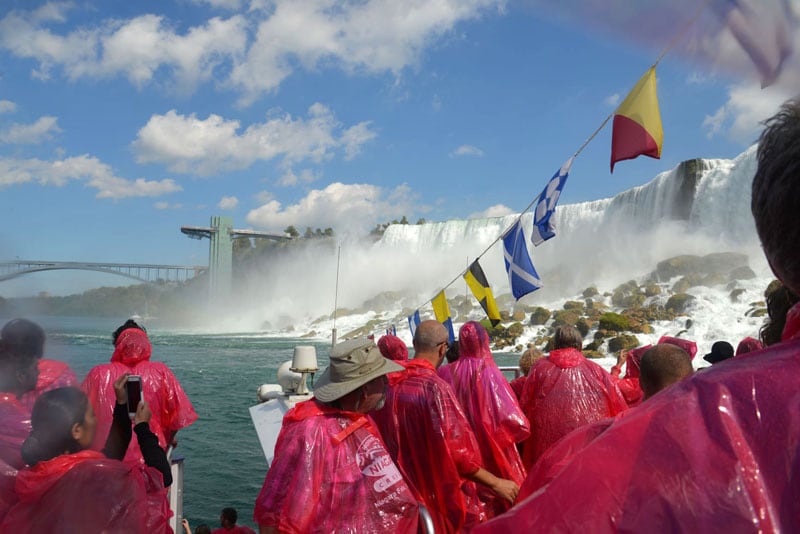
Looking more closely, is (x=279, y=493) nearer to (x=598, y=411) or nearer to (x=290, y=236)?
(x=598, y=411)

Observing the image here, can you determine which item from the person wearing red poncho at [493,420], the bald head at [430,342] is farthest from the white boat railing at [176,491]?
the person wearing red poncho at [493,420]

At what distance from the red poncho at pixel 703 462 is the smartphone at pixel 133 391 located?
1.75 metres

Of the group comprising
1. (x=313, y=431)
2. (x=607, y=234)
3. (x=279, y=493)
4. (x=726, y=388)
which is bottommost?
(x=279, y=493)

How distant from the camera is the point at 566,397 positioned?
10.7 ft

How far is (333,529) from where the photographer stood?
5.83ft

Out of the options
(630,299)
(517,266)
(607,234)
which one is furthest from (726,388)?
(607,234)

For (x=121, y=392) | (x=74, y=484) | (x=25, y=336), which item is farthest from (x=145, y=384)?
(x=25, y=336)

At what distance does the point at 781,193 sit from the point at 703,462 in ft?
1.09

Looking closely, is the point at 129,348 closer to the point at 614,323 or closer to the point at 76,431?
the point at 76,431

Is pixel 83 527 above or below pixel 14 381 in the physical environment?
below

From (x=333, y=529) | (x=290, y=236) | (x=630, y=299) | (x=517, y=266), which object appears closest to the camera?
(x=333, y=529)

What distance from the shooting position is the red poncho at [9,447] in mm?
1604

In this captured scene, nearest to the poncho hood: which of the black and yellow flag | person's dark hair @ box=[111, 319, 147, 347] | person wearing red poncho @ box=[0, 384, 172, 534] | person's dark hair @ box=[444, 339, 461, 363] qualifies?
person's dark hair @ box=[111, 319, 147, 347]

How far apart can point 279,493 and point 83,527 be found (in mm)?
524
